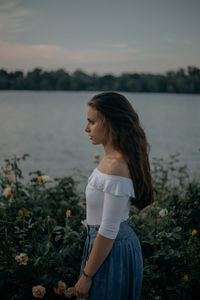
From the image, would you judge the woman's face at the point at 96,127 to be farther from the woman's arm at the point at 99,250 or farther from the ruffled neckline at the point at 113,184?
the woman's arm at the point at 99,250

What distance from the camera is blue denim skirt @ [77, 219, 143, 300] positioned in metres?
1.40

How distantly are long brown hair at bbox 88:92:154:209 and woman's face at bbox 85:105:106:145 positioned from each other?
0.09 feet

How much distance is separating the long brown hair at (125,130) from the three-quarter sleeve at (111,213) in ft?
0.47

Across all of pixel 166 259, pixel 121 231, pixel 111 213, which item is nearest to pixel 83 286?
pixel 121 231

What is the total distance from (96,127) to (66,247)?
107 centimetres

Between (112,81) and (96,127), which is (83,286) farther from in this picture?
(112,81)

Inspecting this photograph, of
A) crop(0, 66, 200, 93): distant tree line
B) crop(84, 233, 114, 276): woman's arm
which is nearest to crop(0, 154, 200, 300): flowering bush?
crop(84, 233, 114, 276): woman's arm

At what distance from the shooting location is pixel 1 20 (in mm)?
5289

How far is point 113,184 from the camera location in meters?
1.25

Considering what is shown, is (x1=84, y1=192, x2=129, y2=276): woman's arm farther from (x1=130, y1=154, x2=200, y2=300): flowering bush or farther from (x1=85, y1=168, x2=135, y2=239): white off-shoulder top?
(x1=130, y1=154, x2=200, y2=300): flowering bush

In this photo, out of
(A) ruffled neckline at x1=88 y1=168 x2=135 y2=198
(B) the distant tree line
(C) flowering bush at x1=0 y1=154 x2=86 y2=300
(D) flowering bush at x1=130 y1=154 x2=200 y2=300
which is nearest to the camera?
(A) ruffled neckline at x1=88 y1=168 x2=135 y2=198

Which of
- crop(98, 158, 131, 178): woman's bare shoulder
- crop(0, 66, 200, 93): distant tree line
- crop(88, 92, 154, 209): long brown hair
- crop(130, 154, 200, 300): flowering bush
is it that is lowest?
crop(130, 154, 200, 300): flowering bush

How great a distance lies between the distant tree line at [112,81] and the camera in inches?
463

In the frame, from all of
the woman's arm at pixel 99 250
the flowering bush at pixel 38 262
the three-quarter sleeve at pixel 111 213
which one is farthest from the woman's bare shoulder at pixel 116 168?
the flowering bush at pixel 38 262
